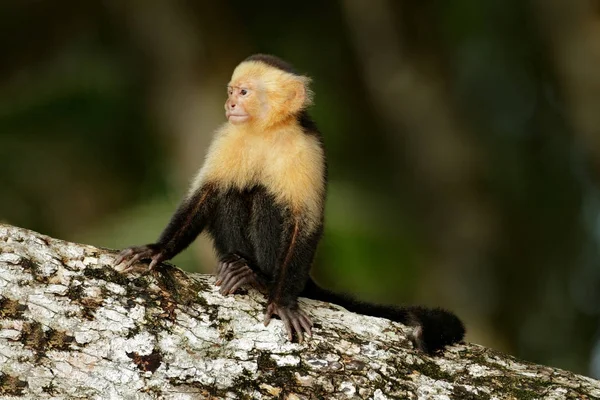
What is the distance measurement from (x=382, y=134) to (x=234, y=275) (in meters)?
4.62

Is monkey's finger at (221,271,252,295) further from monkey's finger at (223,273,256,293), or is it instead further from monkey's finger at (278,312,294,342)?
monkey's finger at (278,312,294,342)

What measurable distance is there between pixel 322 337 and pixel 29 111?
6276mm

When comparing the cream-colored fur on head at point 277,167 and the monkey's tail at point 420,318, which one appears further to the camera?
the cream-colored fur on head at point 277,167

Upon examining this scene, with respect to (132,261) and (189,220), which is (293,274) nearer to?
(189,220)

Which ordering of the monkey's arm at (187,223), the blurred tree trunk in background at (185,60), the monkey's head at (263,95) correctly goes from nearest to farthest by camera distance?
the monkey's arm at (187,223) → the monkey's head at (263,95) → the blurred tree trunk in background at (185,60)

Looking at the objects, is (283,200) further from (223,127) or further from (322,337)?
(322,337)

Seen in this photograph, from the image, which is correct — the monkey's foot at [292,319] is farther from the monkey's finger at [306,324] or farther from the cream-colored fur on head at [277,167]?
the cream-colored fur on head at [277,167]

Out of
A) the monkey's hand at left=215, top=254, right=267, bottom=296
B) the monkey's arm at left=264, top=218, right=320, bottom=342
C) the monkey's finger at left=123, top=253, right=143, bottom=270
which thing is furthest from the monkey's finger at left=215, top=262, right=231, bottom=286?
the monkey's finger at left=123, top=253, right=143, bottom=270

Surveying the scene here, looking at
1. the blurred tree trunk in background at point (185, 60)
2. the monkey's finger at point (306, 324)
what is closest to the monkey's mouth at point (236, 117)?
the monkey's finger at point (306, 324)

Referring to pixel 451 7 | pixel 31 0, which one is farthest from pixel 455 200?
pixel 31 0

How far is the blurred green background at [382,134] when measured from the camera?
7.01 meters

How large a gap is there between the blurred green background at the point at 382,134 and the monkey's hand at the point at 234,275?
2.37 meters

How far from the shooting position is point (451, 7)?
346 inches

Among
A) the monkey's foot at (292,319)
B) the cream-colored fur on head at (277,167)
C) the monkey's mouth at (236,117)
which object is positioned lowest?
the monkey's foot at (292,319)
